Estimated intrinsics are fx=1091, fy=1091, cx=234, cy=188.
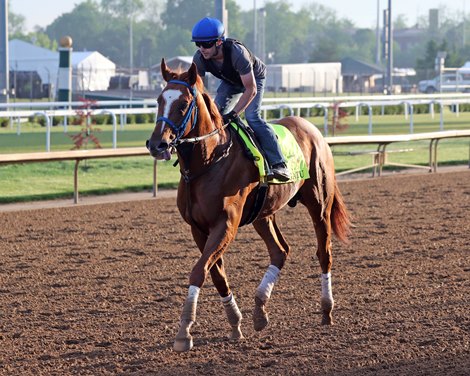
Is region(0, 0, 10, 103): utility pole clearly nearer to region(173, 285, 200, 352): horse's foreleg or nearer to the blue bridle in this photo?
the blue bridle

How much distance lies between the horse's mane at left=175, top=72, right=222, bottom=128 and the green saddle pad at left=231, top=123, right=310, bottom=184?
0.22m

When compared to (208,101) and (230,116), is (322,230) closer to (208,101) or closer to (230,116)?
(230,116)

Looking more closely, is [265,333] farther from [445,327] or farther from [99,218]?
[99,218]

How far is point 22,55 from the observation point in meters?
65.6

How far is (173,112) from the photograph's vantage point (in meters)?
5.94

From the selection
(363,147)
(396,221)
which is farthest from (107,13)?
(396,221)

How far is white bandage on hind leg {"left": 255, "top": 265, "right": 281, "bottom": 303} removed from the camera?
661cm

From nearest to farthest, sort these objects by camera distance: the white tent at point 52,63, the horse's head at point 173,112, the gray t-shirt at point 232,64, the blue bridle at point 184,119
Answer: the horse's head at point 173,112
the blue bridle at point 184,119
the gray t-shirt at point 232,64
the white tent at point 52,63

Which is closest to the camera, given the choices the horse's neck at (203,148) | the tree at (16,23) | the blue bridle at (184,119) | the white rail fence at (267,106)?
the blue bridle at (184,119)

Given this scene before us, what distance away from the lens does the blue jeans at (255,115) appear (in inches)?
267

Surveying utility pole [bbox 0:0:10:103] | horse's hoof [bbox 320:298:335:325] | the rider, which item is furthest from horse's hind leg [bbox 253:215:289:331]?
utility pole [bbox 0:0:10:103]

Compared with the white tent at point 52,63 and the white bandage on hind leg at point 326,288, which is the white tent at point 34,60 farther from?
the white bandage on hind leg at point 326,288

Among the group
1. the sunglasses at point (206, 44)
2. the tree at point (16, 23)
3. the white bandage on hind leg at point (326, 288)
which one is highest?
the tree at point (16, 23)

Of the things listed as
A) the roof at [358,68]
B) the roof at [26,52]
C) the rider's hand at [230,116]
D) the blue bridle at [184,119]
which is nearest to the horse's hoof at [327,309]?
the rider's hand at [230,116]
